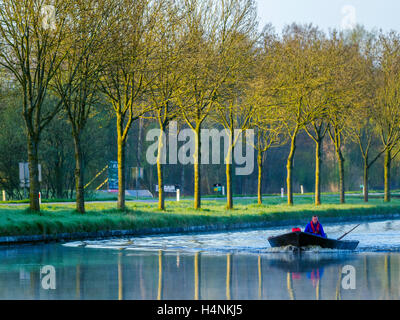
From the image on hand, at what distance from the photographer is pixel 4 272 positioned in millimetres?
22422

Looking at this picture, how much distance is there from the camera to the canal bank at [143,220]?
34.7 meters

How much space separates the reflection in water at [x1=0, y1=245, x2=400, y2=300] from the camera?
17672 millimetres

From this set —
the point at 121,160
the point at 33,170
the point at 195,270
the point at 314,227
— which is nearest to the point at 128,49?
the point at 121,160

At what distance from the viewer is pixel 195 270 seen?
2320 cm

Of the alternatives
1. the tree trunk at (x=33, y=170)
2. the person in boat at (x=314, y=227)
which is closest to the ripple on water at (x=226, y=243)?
the person in boat at (x=314, y=227)

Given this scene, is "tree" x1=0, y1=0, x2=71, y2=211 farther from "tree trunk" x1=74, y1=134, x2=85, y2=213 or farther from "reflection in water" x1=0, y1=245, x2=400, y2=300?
"reflection in water" x1=0, y1=245, x2=400, y2=300

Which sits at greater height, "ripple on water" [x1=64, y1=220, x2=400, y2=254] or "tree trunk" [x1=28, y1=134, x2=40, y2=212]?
"tree trunk" [x1=28, y1=134, x2=40, y2=212]

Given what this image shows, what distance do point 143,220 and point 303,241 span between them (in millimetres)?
12054

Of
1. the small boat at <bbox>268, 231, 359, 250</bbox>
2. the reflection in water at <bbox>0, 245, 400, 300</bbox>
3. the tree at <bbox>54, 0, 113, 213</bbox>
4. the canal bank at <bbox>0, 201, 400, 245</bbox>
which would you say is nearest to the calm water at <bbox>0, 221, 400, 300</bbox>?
the reflection in water at <bbox>0, 245, 400, 300</bbox>

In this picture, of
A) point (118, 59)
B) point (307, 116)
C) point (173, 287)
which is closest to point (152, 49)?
point (118, 59)

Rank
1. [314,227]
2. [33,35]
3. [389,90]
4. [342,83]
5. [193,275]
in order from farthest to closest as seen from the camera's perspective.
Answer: [389,90] < [342,83] < [33,35] < [314,227] < [193,275]

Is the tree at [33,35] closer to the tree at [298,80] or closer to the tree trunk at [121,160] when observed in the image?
the tree trunk at [121,160]

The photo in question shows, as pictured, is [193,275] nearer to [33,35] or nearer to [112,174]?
[33,35]

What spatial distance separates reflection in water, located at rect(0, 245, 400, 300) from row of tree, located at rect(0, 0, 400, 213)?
11127 mm
